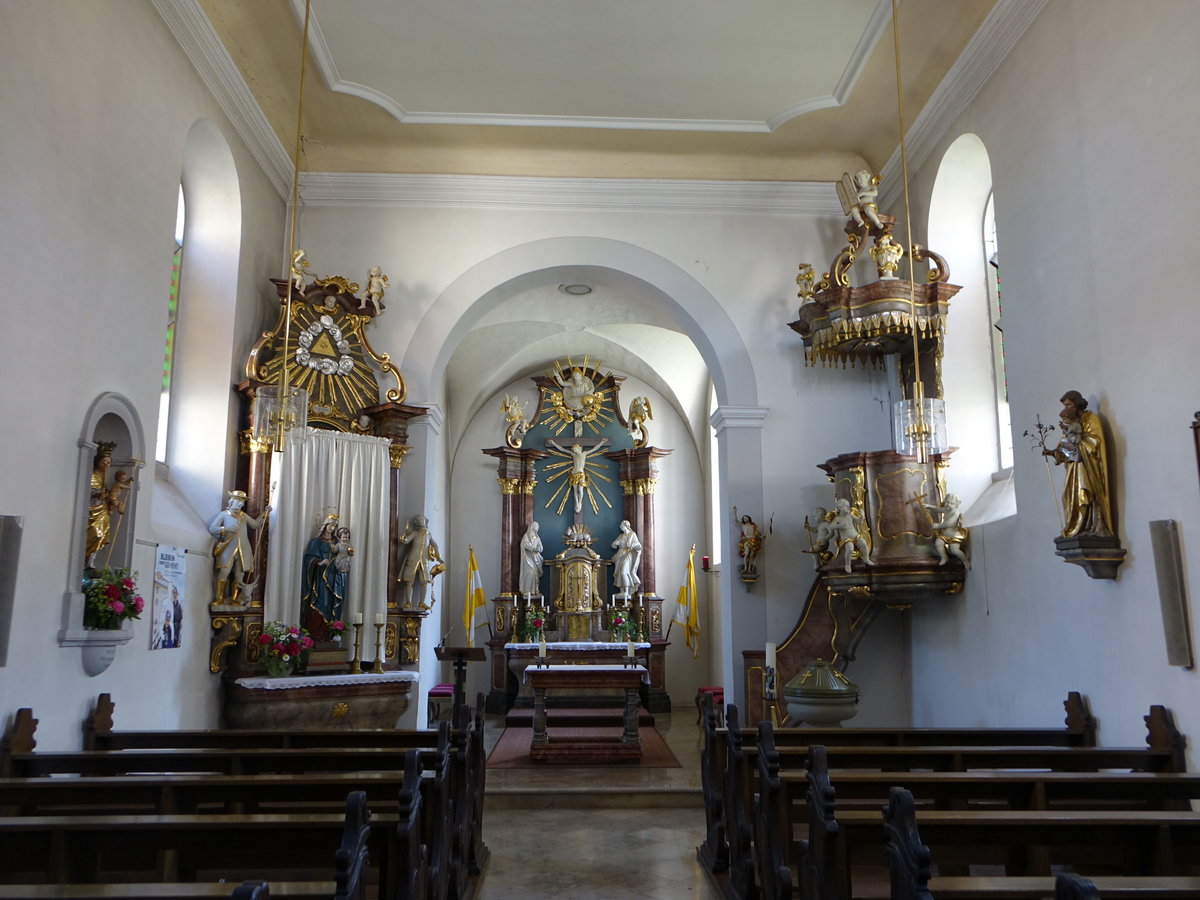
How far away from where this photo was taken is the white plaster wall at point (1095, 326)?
4.79 metres

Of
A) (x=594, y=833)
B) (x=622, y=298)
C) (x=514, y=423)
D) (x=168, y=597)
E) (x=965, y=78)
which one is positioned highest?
(x=965, y=78)

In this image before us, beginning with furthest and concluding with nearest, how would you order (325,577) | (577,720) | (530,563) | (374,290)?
(530,563)
(577,720)
(374,290)
(325,577)

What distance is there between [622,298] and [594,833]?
7183mm

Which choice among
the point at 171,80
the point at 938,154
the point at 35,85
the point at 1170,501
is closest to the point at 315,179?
the point at 171,80

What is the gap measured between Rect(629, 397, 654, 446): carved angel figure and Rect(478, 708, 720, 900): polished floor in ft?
22.0

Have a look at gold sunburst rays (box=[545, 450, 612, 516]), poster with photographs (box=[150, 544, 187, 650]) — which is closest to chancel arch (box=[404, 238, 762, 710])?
gold sunburst rays (box=[545, 450, 612, 516])

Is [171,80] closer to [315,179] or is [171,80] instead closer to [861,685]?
[315,179]

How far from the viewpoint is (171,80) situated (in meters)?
6.49

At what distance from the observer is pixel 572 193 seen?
9477 mm

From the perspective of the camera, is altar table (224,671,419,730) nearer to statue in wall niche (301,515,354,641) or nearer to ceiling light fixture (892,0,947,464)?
statue in wall niche (301,515,354,641)

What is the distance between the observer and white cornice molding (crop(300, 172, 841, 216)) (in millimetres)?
9344

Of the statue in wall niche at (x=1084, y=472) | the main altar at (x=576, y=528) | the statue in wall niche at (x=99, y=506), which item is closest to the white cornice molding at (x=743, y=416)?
the statue in wall niche at (x=1084, y=472)

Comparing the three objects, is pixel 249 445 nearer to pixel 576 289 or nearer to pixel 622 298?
pixel 576 289

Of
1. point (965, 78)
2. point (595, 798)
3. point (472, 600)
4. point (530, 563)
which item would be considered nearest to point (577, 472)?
point (530, 563)
